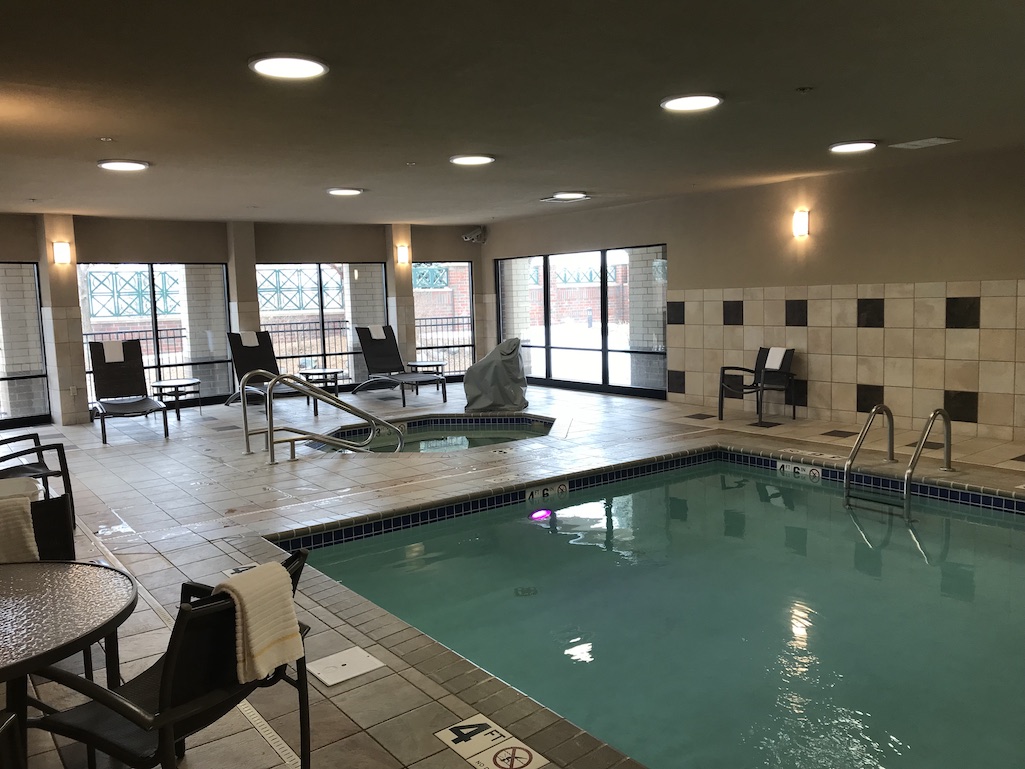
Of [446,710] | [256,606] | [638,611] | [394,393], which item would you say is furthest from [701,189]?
[256,606]

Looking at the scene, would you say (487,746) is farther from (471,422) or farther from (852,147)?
(471,422)

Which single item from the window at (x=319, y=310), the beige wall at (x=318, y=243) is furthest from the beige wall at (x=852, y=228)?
the window at (x=319, y=310)

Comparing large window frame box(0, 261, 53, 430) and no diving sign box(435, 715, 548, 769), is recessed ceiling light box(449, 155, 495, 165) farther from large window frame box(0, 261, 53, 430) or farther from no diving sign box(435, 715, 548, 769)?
large window frame box(0, 261, 53, 430)

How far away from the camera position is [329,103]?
416 centimetres

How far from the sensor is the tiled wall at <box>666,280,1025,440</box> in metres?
6.53

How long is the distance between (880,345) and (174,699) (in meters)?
7.02

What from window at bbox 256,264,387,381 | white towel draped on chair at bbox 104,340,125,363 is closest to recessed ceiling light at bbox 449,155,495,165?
white towel draped on chair at bbox 104,340,125,363

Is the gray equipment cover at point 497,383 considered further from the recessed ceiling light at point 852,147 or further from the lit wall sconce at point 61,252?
the lit wall sconce at point 61,252

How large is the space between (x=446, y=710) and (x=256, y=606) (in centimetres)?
104

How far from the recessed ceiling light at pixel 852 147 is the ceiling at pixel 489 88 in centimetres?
15

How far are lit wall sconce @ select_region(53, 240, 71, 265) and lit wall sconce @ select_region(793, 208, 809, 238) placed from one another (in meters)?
8.01

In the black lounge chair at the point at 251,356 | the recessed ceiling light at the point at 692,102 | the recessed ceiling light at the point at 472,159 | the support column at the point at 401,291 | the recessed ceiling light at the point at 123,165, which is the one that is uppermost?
the recessed ceiling light at the point at 472,159

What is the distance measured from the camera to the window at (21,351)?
9.32 m

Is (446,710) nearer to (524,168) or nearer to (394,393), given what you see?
(524,168)
